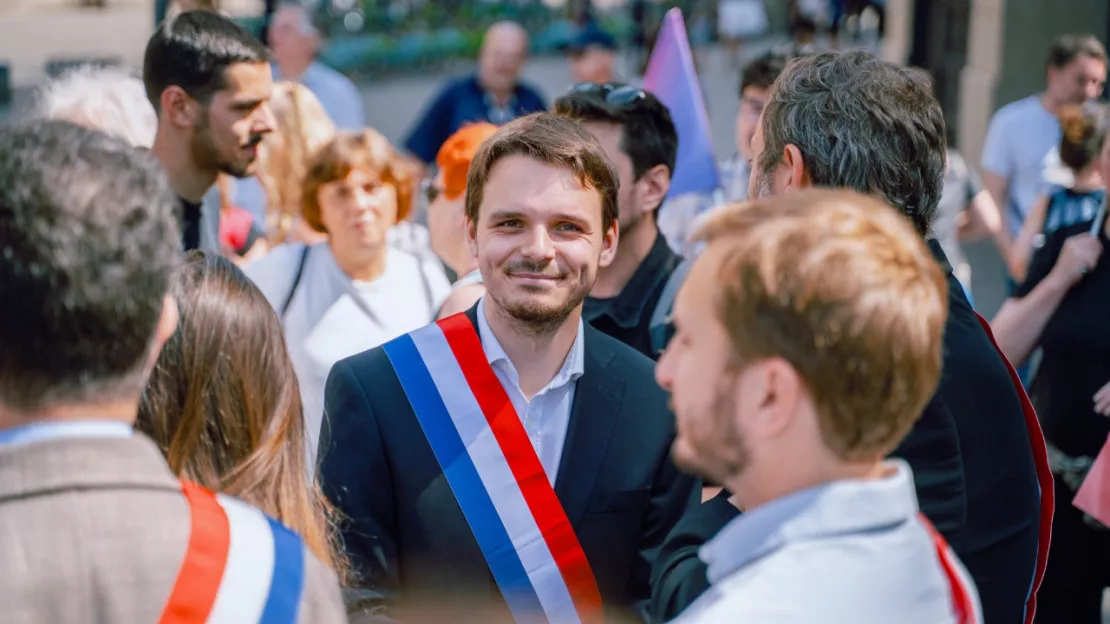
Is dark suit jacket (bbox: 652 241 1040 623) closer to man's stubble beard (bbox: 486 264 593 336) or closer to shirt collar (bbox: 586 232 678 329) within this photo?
man's stubble beard (bbox: 486 264 593 336)

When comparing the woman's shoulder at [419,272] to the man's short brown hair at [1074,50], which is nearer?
the woman's shoulder at [419,272]

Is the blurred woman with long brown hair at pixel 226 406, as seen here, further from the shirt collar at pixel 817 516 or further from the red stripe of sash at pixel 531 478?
the shirt collar at pixel 817 516

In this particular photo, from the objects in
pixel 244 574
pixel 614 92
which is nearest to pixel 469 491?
pixel 244 574

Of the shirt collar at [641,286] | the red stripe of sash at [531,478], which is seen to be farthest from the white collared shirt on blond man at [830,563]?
the shirt collar at [641,286]

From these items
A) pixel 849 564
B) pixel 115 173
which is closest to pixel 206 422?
pixel 115 173

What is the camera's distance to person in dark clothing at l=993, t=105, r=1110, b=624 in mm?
3877

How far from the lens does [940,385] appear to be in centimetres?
223

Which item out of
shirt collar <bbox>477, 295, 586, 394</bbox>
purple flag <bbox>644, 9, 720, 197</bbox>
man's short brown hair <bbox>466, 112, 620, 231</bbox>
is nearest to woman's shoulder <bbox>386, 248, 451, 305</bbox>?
purple flag <bbox>644, 9, 720, 197</bbox>

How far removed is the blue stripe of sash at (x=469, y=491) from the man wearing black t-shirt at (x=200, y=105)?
1833 mm

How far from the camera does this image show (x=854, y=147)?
7.82 ft

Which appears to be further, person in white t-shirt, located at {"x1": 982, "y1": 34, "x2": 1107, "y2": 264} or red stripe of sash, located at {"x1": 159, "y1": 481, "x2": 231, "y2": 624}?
person in white t-shirt, located at {"x1": 982, "y1": 34, "x2": 1107, "y2": 264}

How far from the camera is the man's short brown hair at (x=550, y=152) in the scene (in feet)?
8.85

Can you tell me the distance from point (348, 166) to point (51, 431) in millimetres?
3193

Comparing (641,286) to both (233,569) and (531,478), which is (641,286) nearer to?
(531,478)
